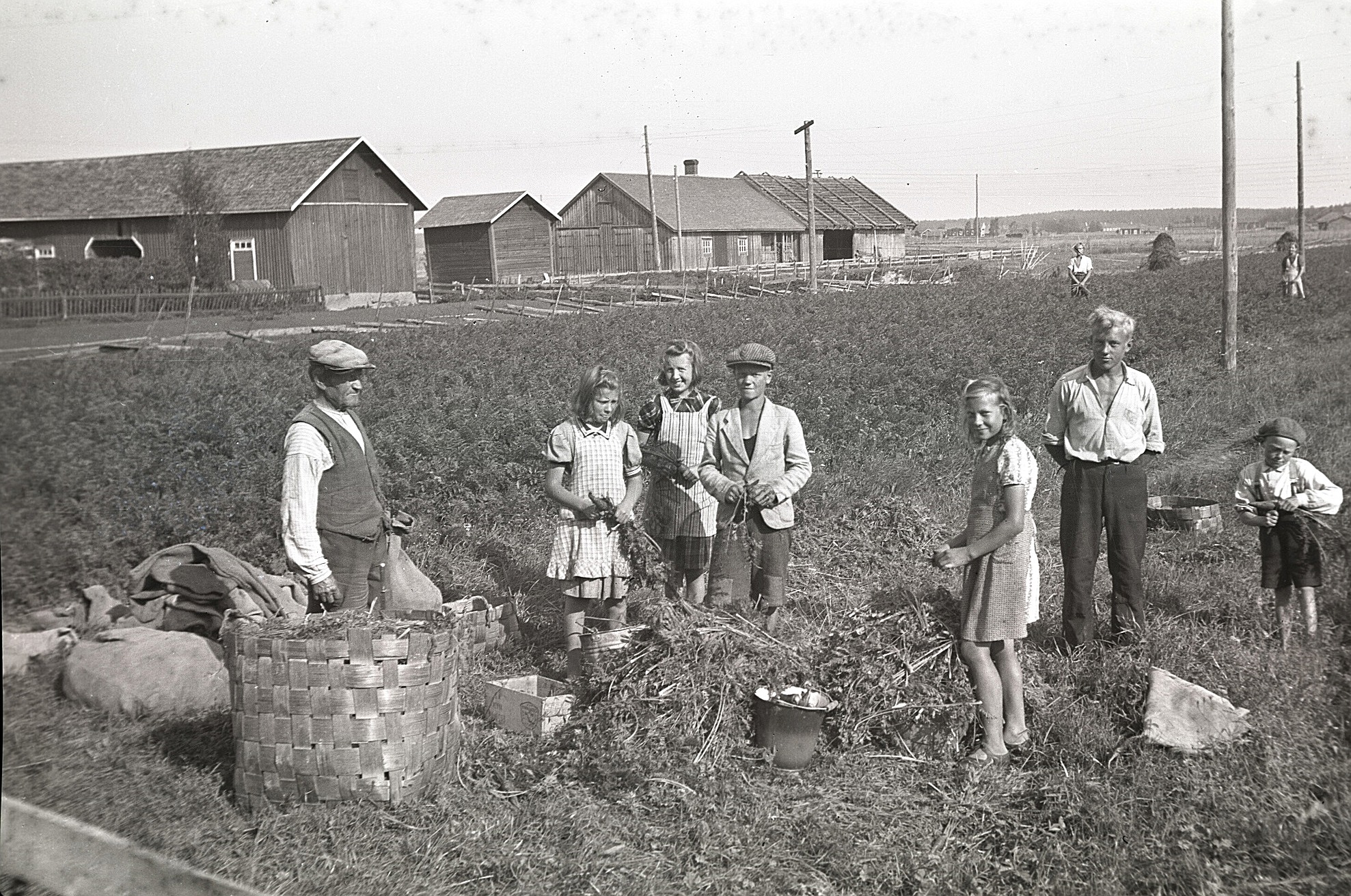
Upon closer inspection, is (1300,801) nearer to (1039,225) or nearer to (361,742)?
(361,742)

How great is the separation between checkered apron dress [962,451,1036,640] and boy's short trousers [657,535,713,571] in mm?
1544

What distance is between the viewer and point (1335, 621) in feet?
17.8

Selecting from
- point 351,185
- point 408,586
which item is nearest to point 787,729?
point 408,586

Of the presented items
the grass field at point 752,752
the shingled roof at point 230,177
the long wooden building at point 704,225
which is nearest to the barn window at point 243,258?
the shingled roof at point 230,177

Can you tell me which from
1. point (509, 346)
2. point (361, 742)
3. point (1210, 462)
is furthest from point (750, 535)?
point (509, 346)

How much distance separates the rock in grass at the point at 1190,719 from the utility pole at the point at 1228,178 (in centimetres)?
1117

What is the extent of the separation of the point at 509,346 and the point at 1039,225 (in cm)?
12123

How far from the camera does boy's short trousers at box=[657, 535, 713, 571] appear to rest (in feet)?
18.5

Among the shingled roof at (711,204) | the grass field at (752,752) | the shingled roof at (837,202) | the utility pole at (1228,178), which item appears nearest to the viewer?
the grass field at (752,752)

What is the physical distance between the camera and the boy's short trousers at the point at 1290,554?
17.0ft

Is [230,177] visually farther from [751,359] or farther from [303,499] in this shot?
[303,499]

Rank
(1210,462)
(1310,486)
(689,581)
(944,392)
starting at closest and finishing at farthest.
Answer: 1. (1310,486)
2. (689,581)
3. (1210,462)
4. (944,392)

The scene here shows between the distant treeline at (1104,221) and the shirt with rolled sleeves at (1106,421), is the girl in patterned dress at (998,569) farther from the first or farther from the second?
the distant treeline at (1104,221)

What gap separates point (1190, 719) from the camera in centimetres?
434
